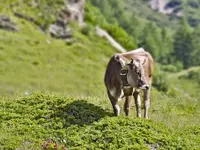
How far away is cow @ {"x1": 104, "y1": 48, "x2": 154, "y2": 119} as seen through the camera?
14.9 meters

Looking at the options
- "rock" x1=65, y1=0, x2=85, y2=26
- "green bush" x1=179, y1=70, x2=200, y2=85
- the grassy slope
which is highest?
"rock" x1=65, y1=0, x2=85, y2=26

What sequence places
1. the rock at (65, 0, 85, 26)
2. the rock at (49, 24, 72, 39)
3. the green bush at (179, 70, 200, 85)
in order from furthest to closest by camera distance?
the green bush at (179, 70, 200, 85) → the rock at (65, 0, 85, 26) → the rock at (49, 24, 72, 39)

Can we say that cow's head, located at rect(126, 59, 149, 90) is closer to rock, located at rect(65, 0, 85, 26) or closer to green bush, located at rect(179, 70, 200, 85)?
rock, located at rect(65, 0, 85, 26)

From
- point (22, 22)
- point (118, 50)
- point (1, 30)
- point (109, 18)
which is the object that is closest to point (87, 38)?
point (118, 50)

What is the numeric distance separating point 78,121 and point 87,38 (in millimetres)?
80145

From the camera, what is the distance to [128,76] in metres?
15.1

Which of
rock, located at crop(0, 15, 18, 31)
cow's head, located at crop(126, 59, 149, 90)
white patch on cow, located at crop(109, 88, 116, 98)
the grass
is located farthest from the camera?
rock, located at crop(0, 15, 18, 31)

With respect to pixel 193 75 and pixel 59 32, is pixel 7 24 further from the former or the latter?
pixel 193 75

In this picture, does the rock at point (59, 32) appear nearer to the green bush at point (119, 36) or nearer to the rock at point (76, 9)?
the rock at point (76, 9)

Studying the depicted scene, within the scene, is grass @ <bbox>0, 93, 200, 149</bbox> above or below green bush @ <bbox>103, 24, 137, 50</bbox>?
below

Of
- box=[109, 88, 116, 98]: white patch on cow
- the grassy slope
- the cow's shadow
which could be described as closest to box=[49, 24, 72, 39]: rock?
the grassy slope

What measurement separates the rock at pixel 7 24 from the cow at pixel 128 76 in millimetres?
55975

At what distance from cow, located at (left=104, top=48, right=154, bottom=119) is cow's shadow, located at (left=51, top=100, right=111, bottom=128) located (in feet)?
2.44

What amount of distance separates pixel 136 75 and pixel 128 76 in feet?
1.03
